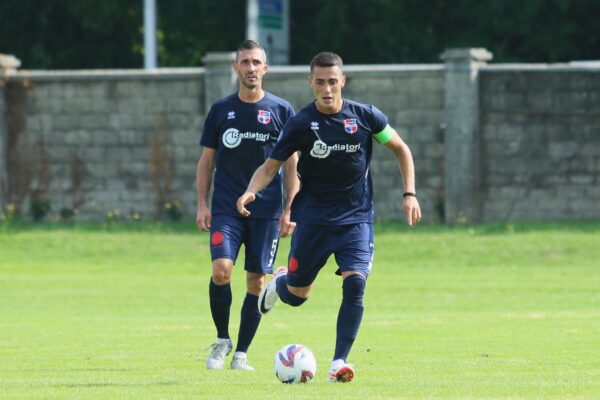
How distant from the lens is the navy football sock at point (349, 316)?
381 inches

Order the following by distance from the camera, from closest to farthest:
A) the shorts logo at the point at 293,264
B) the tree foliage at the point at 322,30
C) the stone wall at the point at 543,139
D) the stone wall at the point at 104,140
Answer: the shorts logo at the point at 293,264 < the stone wall at the point at 543,139 < the stone wall at the point at 104,140 < the tree foliage at the point at 322,30

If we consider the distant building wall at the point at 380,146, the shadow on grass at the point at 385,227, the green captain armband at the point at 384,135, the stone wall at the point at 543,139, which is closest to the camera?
the green captain armband at the point at 384,135

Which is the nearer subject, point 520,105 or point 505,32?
point 520,105

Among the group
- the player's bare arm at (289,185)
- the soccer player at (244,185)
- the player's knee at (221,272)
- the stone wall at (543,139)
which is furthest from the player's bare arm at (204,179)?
the stone wall at (543,139)

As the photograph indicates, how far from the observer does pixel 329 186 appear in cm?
1020

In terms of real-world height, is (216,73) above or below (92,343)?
above

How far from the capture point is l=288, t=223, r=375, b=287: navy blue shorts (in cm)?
1009

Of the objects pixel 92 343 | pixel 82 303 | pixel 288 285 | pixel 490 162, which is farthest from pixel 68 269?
pixel 288 285

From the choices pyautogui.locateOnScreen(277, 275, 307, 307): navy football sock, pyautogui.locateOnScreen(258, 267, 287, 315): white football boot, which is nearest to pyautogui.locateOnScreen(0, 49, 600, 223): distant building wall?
pyautogui.locateOnScreen(258, 267, 287, 315): white football boot

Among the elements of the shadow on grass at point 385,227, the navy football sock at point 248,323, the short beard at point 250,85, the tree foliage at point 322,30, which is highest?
the tree foliage at point 322,30

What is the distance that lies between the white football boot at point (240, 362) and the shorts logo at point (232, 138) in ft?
5.25

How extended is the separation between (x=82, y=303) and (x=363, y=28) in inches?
575

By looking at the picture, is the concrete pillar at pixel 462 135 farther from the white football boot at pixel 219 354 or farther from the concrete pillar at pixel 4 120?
the white football boot at pixel 219 354

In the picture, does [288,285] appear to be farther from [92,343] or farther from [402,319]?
[402,319]
